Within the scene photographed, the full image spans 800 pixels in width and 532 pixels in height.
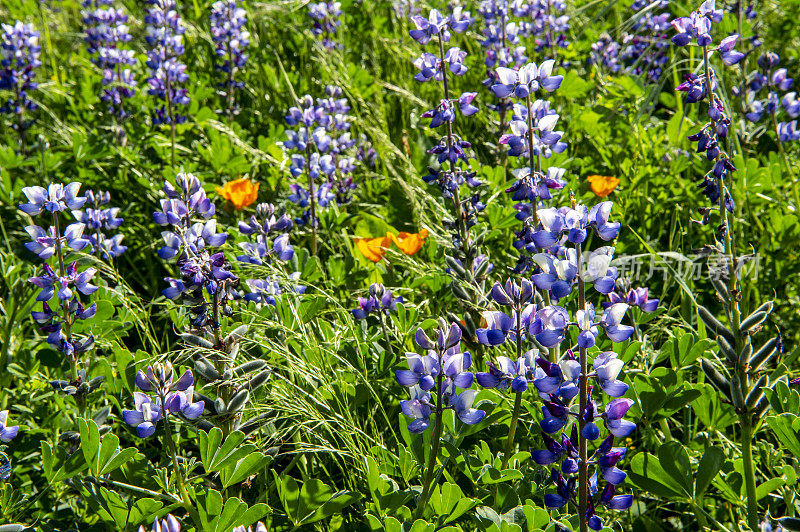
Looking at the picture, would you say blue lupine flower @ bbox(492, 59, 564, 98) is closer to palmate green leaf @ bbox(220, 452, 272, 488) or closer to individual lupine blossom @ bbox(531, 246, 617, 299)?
individual lupine blossom @ bbox(531, 246, 617, 299)

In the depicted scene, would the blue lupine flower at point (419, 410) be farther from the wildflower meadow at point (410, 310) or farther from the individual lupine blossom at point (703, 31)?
the individual lupine blossom at point (703, 31)

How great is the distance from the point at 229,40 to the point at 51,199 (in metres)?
2.49

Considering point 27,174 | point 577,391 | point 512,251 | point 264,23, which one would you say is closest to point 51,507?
point 577,391

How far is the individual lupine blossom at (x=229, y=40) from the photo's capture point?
13.5ft

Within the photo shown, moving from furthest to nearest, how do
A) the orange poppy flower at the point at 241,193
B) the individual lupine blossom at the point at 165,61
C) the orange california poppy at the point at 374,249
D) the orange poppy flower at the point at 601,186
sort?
the individual lupine blossom at the point at 165,61 → the orange poppy flower at the point at 241,193 → the orange poppy flower at the point at 601,186 → the orange california poppy at the point at 374,249

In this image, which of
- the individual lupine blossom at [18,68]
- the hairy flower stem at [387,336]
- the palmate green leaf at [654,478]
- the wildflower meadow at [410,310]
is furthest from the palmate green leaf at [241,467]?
the individual lupine blossom at [18,68]

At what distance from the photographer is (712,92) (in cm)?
187

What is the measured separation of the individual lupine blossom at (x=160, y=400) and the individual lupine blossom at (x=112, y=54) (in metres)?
2.60

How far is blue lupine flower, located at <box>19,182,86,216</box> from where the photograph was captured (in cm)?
196

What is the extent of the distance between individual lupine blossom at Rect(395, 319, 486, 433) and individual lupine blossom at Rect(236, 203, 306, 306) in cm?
80

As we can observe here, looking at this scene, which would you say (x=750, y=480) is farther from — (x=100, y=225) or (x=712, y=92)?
(x=100, y=225)

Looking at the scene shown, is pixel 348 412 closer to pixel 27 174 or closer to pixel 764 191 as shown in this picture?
pixel 764 191

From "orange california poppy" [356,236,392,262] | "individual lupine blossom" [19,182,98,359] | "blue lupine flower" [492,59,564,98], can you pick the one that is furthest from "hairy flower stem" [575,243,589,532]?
"individual lupine blossom" [19,182,98,359]

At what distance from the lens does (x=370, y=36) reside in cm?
504
